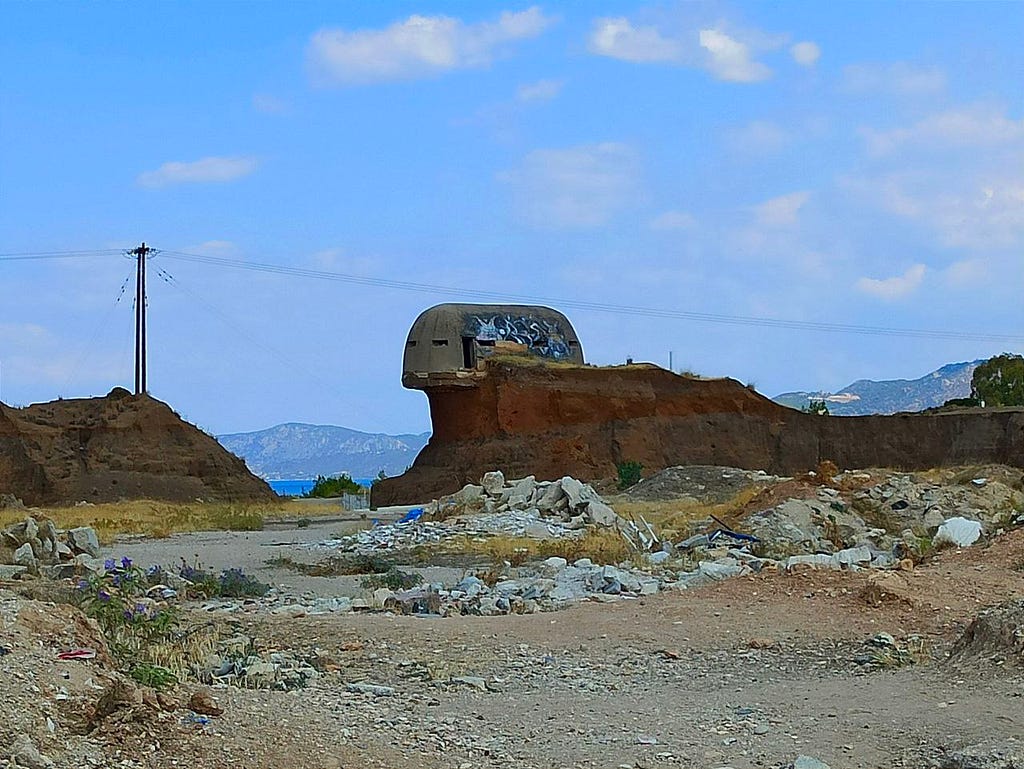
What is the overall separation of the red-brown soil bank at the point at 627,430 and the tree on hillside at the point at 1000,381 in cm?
1312

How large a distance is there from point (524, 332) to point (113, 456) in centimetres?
1528

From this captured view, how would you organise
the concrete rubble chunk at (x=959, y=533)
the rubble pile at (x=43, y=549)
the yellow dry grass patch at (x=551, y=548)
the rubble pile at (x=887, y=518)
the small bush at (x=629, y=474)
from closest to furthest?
the rubble pile at (x=43, y=549) < the concrete rubble chunk at (x=959, y=533) < the rubble pile at (x=887, y=518) < the yellow dry grass patch at (x=551, y=548) < the small bush at (x=629, y=474)

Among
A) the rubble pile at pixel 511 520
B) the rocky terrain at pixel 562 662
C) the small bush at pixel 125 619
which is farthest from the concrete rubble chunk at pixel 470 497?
the small bush at pixel 125 619

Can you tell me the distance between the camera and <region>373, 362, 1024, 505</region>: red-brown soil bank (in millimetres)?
39969

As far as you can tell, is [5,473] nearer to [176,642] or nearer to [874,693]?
[176,642]

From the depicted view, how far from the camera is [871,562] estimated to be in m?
16.8

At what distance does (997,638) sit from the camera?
859 cm

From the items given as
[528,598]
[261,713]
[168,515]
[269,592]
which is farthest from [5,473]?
[261,713]

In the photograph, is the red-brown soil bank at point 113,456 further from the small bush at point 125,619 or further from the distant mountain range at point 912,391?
the distant mountain range at point 912,391

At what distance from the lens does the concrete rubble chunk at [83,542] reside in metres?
18.7

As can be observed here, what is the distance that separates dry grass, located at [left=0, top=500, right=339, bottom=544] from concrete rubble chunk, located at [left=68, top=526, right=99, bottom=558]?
5.07 meters

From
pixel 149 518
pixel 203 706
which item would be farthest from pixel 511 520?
pixel 203 706

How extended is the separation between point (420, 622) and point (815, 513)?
495 inches

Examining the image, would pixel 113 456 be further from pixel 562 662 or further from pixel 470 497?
pixel 562 662
